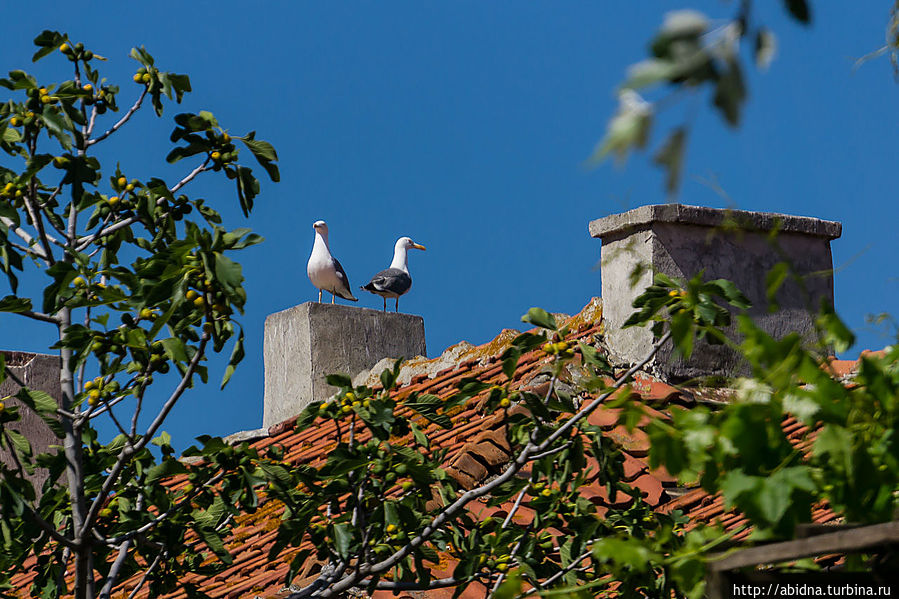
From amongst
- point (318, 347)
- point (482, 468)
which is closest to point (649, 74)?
point (482, 468)

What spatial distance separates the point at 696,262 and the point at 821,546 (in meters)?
5.77

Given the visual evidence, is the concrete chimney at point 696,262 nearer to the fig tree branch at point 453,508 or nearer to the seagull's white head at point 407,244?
the fig tree branch at point 453,508

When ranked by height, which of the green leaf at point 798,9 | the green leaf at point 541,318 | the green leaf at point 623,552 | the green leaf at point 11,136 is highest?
the green leaf at point 11,136

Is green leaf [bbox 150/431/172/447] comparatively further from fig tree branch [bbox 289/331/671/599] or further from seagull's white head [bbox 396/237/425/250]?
seagull's white head [bbox 396/237/425/250]

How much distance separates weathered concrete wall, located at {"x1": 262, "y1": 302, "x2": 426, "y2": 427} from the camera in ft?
33.5

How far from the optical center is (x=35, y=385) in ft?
34.7

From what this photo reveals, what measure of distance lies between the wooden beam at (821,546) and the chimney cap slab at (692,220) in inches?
206

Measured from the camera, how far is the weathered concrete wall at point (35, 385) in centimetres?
1050

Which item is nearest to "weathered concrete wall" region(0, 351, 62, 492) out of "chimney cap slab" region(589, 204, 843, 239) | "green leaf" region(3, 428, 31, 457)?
"chimney cap slab" region(589, 204, 843, 239)

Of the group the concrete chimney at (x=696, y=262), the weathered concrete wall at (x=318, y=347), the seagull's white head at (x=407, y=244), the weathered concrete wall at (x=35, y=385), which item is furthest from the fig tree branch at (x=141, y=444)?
the seagull's white head at (x=407, y=244)

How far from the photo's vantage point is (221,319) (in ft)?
13.8

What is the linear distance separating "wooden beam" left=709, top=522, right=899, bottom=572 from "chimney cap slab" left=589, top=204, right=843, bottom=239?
5220 millimetres

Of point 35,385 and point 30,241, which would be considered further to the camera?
point 35,385

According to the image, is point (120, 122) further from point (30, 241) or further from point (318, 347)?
point (318, 347)
